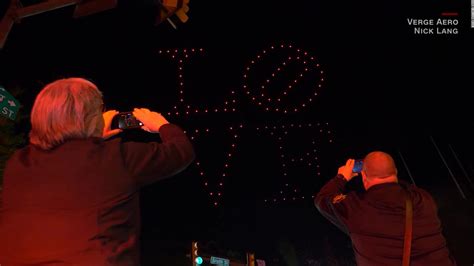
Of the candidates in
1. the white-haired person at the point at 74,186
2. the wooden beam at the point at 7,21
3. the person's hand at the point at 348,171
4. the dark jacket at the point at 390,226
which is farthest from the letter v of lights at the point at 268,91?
the white-haired person at the point at 74,186

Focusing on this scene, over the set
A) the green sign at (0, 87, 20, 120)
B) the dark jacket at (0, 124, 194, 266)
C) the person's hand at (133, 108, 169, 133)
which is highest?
the green sign at (0, 87, 20, 120)

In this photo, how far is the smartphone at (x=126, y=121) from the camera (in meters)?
1.94

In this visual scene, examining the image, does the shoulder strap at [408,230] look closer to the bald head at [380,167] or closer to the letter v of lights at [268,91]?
the bald head at [380,167]

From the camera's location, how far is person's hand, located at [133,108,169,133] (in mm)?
1809

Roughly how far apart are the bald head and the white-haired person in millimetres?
1511

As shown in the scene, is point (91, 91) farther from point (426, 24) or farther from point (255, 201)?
point (255, 201)

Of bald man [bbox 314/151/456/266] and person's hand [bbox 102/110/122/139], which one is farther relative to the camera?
bald man [bbox 314/151/456/266]

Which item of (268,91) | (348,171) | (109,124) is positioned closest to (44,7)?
(109,124)

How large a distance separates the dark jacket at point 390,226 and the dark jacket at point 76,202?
4.79 ft

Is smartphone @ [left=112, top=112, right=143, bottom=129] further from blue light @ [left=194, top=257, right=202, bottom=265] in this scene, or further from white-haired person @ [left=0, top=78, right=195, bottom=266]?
blue light @ [left=194, top=257, right=202, bottom=265]

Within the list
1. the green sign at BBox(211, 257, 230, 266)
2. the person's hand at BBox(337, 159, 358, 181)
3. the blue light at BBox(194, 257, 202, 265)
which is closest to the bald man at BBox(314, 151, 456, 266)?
the person's hand at BBox(337, 159, 358, 181)

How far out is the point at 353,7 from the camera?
23.6 feet

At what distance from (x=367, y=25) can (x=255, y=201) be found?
179 inches

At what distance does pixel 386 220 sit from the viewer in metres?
2.43
